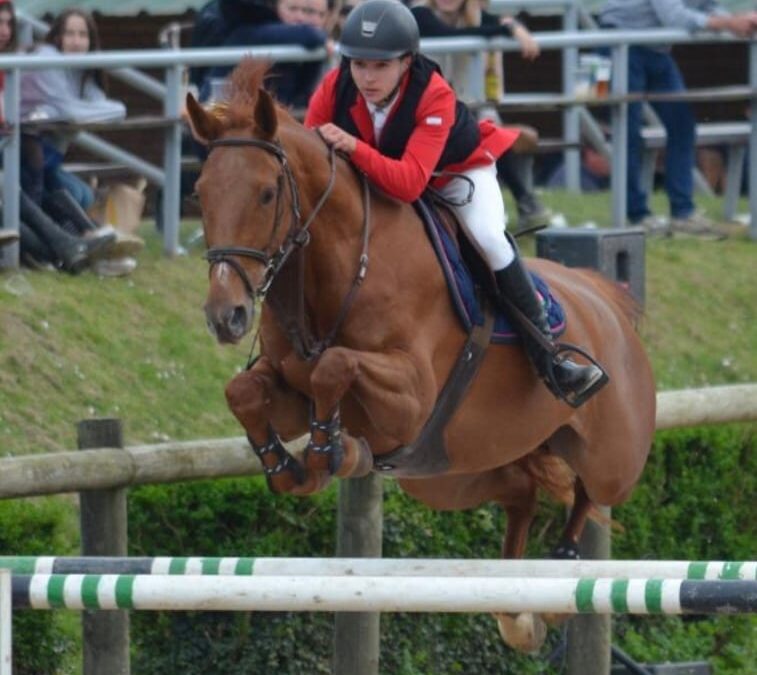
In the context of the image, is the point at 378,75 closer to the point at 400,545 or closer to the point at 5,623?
the point at 400,545

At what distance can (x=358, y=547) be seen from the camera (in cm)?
781

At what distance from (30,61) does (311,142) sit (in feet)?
10.9

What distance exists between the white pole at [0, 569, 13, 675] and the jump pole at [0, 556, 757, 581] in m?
0.48

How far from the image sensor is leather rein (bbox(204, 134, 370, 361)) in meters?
6.23

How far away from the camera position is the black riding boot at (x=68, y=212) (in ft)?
32.6

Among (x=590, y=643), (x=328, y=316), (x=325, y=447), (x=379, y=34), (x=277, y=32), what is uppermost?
(x=379, y=34)

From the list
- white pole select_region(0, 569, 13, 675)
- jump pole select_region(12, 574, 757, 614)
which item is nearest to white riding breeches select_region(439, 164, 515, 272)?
jump pole select_region(12, 574, 757, 614)

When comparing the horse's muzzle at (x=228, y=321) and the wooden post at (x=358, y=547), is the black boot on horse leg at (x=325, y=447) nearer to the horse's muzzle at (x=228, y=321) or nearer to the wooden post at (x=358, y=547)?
the horse's muzzle at (x=228, y=321)

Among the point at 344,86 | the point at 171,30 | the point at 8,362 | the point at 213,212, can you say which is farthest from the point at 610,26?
the point at 213,212

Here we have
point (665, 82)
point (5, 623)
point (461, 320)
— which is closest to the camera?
point (5, 623)

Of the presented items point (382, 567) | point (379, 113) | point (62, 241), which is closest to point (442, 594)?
point (382, 567)

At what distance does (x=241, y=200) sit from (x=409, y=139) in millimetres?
850

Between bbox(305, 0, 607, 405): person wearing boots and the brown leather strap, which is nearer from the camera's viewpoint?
bbox(305, 0, 607, 405): person wearing boots

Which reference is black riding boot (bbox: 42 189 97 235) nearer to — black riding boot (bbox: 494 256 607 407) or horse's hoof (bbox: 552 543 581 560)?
horse's hoof (bbox: 552 543 581 560)
